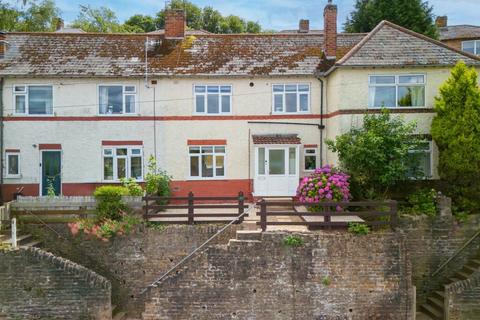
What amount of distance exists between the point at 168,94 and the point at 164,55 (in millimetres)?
2154

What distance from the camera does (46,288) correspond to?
42.4ft

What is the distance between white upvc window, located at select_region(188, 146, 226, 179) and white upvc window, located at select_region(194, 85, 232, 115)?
5.50 ft

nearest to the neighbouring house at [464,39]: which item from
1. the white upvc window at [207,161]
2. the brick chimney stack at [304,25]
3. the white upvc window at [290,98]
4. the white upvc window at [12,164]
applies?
the brick chimney stack at [304,25]

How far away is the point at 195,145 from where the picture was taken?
20.4 m

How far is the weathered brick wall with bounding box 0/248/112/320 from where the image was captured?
12867 millimetres

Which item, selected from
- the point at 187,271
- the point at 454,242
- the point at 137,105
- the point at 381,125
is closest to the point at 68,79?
the point at 137,105

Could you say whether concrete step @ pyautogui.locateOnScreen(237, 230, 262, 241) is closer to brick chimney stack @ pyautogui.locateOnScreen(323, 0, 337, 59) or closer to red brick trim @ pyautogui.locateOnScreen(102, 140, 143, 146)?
red brick trim @ pyautogui.locateOnScreen(102, 140, 143, 146)

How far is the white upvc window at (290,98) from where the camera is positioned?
67.5ft

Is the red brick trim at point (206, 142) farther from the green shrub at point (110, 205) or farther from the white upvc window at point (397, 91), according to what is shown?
the white upvc window at point (397, 91)

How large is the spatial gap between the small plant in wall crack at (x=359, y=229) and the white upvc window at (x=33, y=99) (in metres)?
14.2

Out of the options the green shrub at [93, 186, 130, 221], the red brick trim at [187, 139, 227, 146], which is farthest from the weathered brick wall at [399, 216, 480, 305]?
the green shrub at [93, 186, 130, 221]

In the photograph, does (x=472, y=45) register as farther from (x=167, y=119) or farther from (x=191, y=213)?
(x=191, y=213)

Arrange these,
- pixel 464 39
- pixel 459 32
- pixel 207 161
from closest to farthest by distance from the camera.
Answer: pixel 207 161 < pixel 464 39 < pixel 459 32

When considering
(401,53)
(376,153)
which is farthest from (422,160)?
(401,53)
